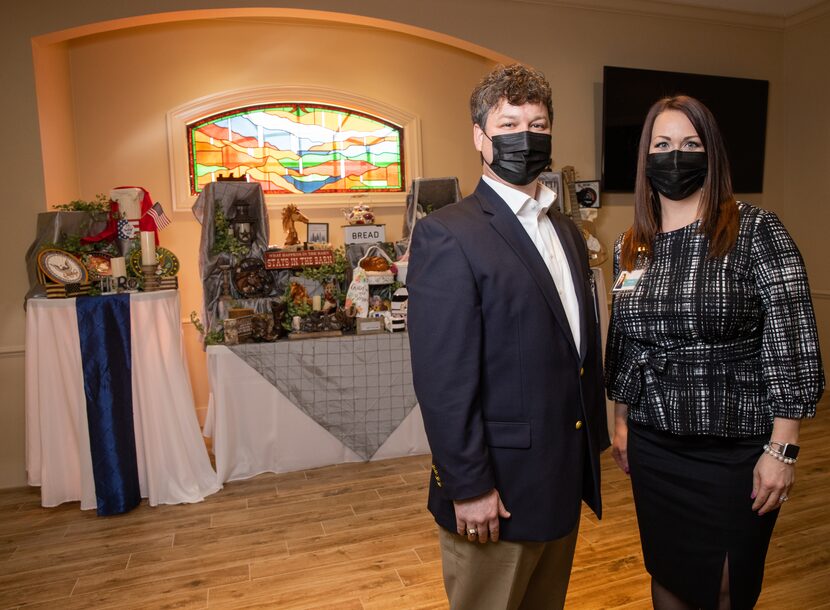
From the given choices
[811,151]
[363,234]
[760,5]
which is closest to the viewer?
[363,234]

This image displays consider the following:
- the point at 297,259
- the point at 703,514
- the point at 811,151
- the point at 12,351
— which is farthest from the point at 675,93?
the point at 12,351

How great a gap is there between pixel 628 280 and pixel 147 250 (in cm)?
261

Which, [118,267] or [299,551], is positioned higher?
[118,267]

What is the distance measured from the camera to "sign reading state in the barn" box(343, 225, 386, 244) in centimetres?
398

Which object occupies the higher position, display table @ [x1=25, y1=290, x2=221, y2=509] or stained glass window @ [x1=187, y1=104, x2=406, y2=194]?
stained glass window @ [x1=187, y1=104, x2=406, y2=194]

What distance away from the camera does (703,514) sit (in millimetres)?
1527

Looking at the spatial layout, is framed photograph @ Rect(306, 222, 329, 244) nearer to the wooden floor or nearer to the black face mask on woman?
the wooden floor

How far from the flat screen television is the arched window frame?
1.53 metres

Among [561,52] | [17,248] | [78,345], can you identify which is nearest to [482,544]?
[78,345]

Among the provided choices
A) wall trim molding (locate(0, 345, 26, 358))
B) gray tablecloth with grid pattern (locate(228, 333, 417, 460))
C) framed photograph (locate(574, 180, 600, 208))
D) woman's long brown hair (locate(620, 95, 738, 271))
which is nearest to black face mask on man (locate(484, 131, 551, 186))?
woman's long brown hair (locate(620, 95, 738, 271))

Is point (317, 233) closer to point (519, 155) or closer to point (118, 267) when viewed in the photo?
point (118, 267)

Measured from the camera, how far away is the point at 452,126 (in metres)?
5.15

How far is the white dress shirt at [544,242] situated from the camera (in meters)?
1.37

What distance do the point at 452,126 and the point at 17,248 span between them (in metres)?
3.29
